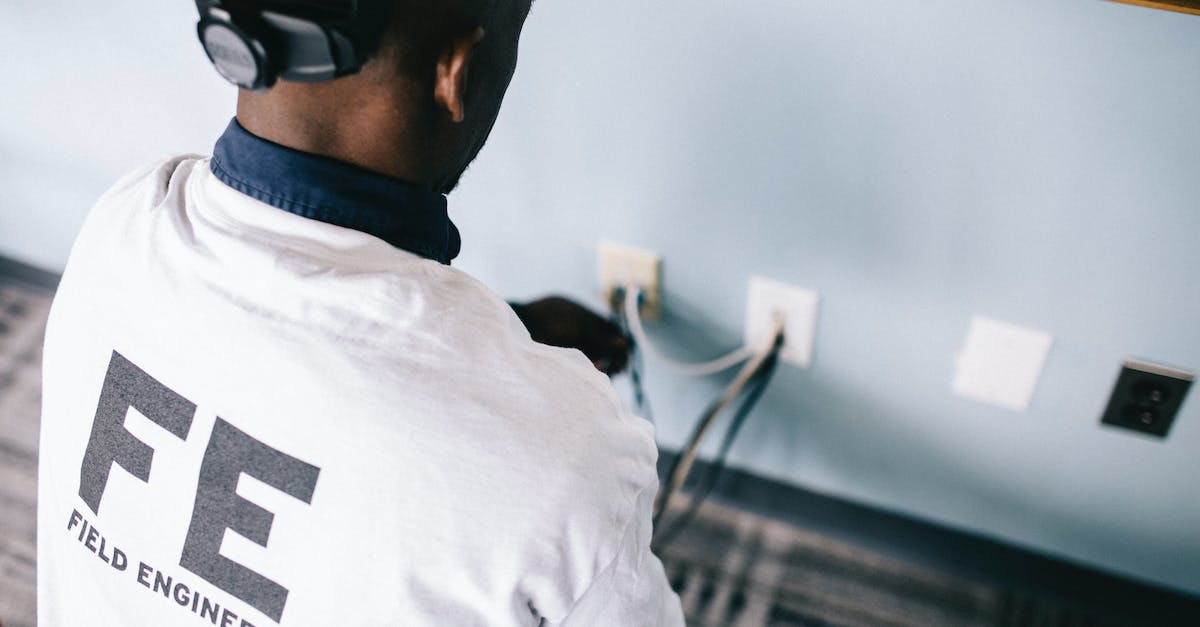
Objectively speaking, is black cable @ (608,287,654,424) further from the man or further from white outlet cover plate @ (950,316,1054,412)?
the man

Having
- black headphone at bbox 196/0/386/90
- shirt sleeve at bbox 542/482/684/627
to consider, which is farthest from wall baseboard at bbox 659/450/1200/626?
black headphone at bbox 196/0/386/90

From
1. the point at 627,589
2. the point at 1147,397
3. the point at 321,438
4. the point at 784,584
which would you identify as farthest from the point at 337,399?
the point at 784,584

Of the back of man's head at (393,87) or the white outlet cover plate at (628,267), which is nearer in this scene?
the back of man's head at (393,87)

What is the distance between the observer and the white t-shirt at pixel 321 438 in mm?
599

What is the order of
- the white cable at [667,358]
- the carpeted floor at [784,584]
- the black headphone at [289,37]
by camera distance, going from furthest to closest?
the carpeted floor at [784,584] < the white cable at [667,358] < the black headphone at [289,37]

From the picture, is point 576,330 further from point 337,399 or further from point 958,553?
point 958,553

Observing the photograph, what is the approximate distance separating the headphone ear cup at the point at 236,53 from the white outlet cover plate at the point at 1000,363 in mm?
832

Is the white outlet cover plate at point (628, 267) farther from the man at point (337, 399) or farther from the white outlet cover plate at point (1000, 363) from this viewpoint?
the man at point (337, 399)

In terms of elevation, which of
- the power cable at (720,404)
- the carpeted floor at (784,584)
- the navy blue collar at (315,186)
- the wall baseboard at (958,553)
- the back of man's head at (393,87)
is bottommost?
the carpeted floor at (784,584)

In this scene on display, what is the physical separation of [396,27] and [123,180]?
1.01 ft

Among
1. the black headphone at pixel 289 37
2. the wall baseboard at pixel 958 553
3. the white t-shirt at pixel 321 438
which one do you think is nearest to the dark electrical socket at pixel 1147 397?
the wall baseboard at pixel 958 553

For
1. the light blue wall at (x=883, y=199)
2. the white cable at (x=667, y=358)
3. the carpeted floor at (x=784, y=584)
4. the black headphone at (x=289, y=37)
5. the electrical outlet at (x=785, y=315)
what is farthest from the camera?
the carpeted floor at (x=784, y=584)

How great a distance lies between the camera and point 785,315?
3.95ft

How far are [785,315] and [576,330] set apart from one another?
0.94 ft
